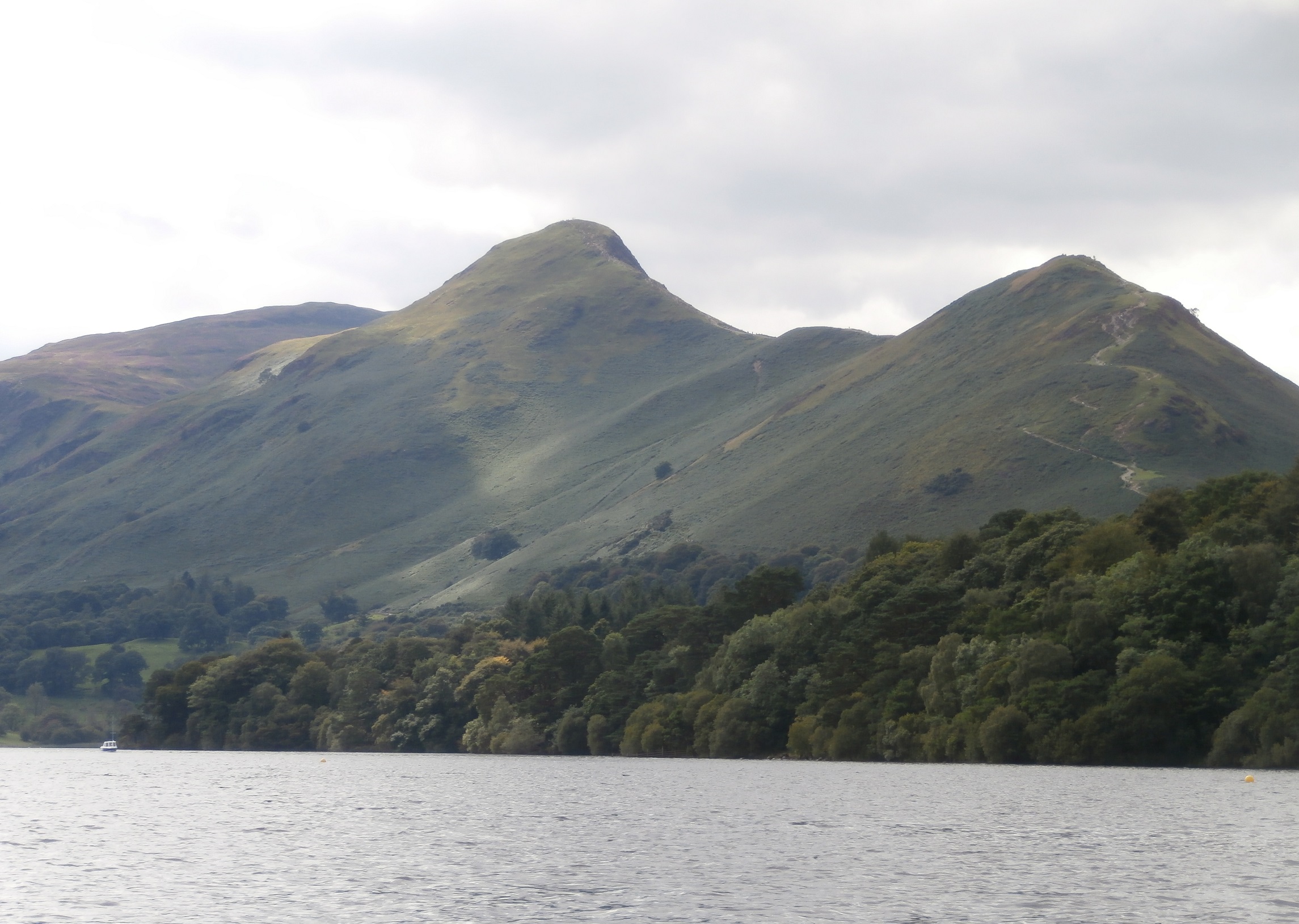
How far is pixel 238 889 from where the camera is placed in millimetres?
52656

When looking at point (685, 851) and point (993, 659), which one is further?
point (993, 659)

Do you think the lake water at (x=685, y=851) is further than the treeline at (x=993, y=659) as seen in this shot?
No

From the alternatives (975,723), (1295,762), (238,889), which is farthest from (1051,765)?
(238,889)

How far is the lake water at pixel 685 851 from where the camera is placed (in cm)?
4719

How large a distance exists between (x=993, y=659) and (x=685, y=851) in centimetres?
8015

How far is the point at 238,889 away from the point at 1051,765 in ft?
282

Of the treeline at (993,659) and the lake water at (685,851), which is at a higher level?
the treeline at (993,659)

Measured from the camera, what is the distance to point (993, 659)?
137 meters

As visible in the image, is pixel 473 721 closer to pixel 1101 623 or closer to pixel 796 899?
pixel 1101 623

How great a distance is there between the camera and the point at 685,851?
207ft

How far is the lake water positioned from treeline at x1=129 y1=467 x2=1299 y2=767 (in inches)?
296

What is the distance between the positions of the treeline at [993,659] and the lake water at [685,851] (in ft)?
24.7

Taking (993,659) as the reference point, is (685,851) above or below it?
below

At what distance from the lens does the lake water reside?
47.2m
